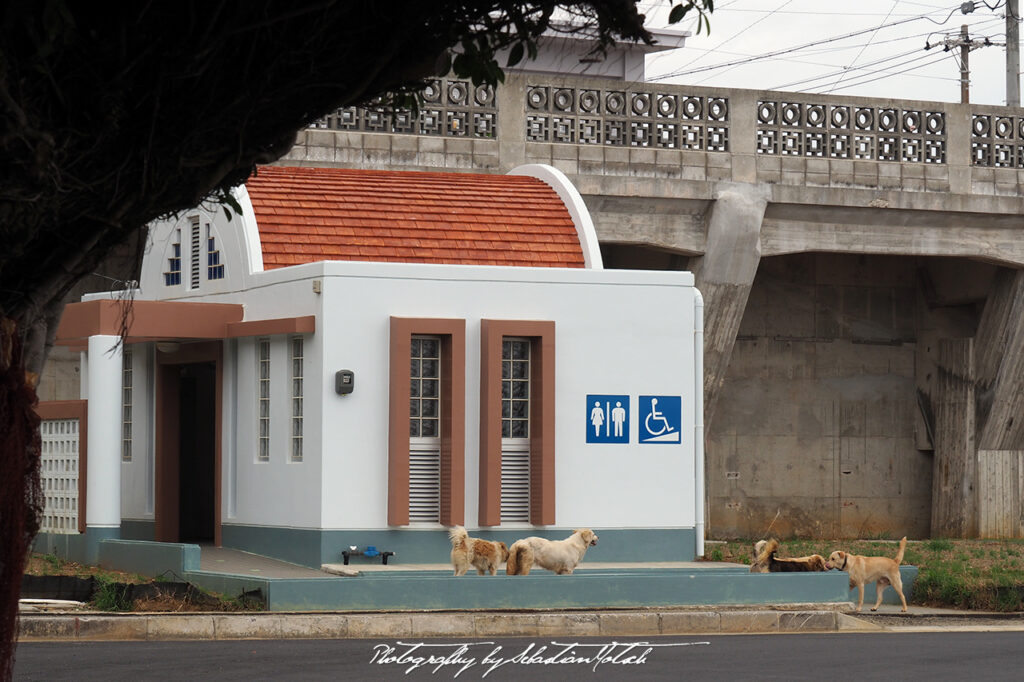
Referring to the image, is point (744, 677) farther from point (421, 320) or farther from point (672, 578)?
point (421, 320)

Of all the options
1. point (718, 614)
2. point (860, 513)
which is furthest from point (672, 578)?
point (860, 513)

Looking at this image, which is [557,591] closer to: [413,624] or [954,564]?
[413,624]

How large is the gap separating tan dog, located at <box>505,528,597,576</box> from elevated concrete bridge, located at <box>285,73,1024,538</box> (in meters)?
7.45

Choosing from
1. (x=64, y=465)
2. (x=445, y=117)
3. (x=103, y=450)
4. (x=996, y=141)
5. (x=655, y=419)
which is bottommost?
(x=64, y=465)

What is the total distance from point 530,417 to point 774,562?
348 cm

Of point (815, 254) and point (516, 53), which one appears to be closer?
point (516, 53)

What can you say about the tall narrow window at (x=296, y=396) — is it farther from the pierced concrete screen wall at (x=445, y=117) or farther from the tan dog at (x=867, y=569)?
the tan dog at (x=867, y=569)

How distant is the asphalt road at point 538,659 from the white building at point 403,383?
4.13m

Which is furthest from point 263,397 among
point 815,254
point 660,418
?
point 815,254

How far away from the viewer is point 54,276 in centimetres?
596

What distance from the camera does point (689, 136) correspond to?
79.0 feet

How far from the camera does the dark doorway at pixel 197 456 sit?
22484 mm

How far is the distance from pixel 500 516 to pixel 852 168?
9.52 m

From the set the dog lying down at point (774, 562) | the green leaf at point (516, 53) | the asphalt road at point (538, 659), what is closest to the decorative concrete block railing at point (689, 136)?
the dog lying down at point (774, 562)
